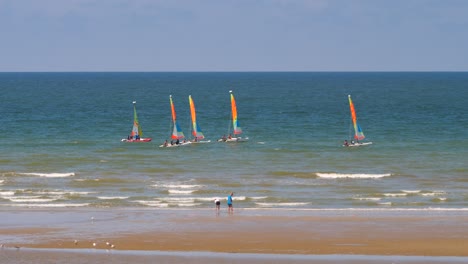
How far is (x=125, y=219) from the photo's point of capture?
4231cm

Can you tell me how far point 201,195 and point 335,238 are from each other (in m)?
15.3

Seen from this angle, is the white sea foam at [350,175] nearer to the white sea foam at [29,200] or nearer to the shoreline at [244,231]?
the shoreline at [244,231]

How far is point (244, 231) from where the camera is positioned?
1533 inches

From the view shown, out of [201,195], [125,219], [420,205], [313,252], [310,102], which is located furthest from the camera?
[310,102]

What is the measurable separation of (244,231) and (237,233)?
0.55 metres

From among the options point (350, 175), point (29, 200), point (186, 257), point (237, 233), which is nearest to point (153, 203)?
point (29, 200)

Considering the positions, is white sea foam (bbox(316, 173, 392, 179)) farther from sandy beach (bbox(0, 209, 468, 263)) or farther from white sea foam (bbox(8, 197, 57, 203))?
white sea foam (bbox(8, 197, 57, 203))

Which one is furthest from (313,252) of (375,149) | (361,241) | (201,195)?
(375,149)

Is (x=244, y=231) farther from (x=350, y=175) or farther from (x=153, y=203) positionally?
(x=350, y=175)

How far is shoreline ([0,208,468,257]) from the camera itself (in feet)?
115

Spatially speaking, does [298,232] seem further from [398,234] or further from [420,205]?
[420,205]

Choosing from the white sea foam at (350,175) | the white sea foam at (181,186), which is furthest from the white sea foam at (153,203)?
the white sea foam at (350,175)

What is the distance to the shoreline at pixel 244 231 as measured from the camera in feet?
115

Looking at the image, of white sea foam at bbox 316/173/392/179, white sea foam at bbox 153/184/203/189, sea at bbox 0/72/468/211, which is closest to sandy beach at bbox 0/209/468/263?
sea at bbox 0/72/468/211
